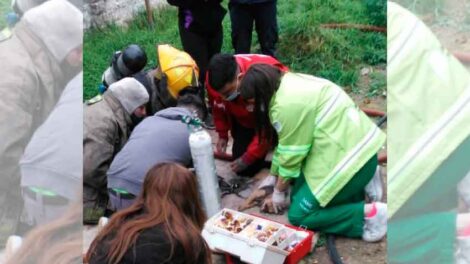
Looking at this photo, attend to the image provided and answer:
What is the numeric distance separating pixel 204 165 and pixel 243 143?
0.96 metres

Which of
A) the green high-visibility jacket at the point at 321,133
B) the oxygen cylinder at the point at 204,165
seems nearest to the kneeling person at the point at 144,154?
the oxygen cylinder at the point at 204,165

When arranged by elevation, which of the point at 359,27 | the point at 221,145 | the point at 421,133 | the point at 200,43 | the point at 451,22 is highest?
the point at 451,22

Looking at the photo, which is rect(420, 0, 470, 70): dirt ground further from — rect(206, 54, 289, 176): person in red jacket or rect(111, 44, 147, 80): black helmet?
rect(111, 44, 147, 80): black helmet

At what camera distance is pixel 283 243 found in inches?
154

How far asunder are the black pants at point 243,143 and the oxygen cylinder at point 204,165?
68cm

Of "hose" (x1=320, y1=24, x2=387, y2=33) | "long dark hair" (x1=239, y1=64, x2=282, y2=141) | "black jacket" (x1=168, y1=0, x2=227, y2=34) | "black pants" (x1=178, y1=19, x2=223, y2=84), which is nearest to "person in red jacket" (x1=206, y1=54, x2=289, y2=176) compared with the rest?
"long dark hair" (x1=239, y1=64, x2=282, y2=141)

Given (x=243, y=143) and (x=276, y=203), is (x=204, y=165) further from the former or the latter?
(x=243, y=143)

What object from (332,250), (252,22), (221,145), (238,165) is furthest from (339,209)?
(252,22)

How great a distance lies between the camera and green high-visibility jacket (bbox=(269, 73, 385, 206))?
4.04 meters

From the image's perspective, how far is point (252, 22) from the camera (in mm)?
6090

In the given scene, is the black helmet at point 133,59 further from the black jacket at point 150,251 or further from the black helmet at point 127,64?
the black jacket at point 150,251

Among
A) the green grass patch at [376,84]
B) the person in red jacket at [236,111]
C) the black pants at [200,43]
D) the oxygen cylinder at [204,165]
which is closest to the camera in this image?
the oxygen cylinder at [204,165]

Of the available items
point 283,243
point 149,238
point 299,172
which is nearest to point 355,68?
point 299,172

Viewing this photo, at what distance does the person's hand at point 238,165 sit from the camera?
16.2 feet
